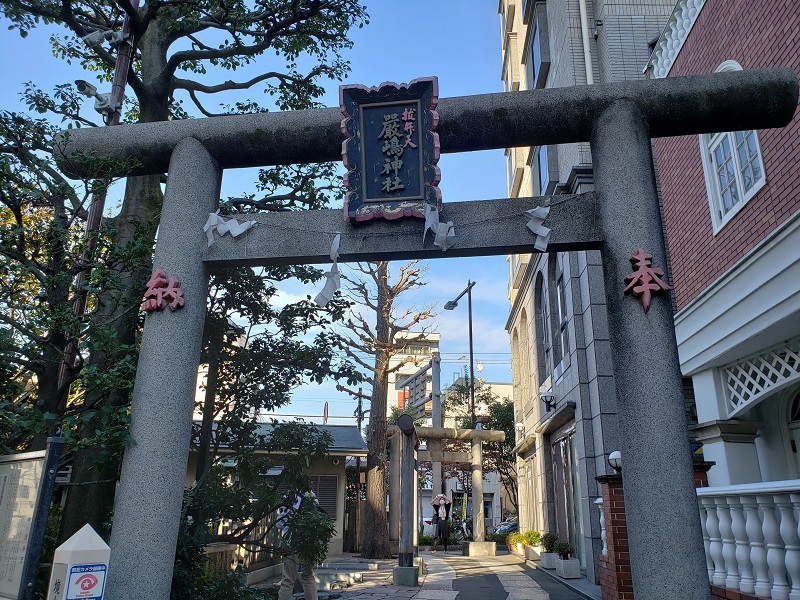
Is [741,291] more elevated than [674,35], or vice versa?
[674,35]

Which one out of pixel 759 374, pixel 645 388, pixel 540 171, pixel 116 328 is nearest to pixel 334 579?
pixel 116 328

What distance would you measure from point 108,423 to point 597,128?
4879 millimetres

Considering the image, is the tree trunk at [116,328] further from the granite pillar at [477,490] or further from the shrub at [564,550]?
the granite pillar at [477,490]

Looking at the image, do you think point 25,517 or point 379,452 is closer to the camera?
point 25,517

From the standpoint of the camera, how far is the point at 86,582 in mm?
3770

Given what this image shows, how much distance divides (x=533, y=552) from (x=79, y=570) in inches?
592

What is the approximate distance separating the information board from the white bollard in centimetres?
62

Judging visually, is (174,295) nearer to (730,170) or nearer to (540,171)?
(730,170)

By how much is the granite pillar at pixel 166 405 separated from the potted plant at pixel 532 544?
13341mm

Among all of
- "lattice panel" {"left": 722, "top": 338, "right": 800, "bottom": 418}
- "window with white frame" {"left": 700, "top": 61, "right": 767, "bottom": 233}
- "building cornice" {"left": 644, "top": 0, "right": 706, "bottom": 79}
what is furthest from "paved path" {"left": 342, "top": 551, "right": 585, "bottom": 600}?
"building cornice" {"left": 644, "top": 0, "right": 706, "bottom": 79}

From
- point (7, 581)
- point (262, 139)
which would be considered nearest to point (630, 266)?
point (262, 139)

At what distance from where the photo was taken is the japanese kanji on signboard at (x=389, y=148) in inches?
218

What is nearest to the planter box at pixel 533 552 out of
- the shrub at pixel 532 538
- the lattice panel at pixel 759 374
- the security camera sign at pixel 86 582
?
the shrub at pixel 532 538

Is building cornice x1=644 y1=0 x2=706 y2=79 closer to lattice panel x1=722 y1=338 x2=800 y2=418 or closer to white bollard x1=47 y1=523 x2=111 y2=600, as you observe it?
lattice panel x1=722 y1=338 x2=800 y2=418
